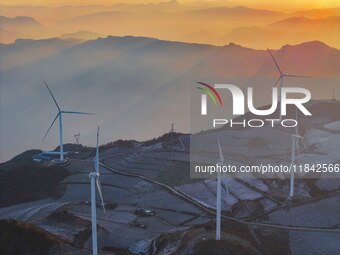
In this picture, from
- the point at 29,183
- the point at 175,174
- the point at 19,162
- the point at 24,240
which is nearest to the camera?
the point at 24,240

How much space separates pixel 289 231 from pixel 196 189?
17.9 meters

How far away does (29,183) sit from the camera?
7800cm

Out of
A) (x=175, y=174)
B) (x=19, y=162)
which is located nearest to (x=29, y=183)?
(x=175, y=174)

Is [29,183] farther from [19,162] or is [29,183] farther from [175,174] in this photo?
[19,162]

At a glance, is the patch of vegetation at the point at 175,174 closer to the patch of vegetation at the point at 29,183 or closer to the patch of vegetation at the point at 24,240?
the patch of vegetation at the point at 29,183

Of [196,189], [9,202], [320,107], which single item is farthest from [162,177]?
[320,107]

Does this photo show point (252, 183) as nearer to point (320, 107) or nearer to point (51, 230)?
point (51, 230)

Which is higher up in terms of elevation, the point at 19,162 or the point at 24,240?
the point at 24,240

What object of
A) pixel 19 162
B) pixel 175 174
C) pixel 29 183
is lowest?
pixel 19 162

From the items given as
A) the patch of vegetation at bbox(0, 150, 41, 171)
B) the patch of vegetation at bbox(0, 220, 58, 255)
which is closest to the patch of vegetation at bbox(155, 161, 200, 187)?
the patch of vegetation at bbox(0, 220, 58, 255)

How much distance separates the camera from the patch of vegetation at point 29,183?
239ft

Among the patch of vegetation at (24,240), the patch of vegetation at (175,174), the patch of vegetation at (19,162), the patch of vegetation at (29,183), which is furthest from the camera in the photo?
the patch of vegetation at (19,162)

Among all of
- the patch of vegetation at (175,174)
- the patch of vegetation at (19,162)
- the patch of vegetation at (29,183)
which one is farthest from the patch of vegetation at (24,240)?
the patch of vegetation at (19,162)

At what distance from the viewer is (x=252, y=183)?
241ft
